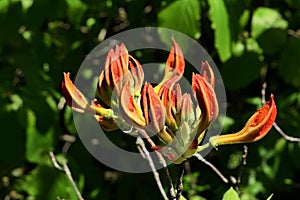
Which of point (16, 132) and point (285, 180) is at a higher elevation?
point (16, 132)

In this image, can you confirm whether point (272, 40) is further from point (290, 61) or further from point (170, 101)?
point (170, 101)

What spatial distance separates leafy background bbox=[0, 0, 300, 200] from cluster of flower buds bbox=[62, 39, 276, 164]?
0.78 metres

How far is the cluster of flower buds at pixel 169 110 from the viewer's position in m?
1.01

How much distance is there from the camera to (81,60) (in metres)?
2.43

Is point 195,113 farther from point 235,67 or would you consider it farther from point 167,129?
point 235,67

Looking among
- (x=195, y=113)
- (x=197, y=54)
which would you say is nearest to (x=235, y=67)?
(x=197, y=54)

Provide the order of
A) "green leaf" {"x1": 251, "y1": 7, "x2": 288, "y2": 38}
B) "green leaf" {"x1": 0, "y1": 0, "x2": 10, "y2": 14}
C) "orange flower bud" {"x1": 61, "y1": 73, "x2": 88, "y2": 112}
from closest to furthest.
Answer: "orange flower bud" {"x1": 61, "y1": 73, "x2": 88, "y2": 112} < "green leaf" {"x1": 0, "y1": 0, "x2": 10, "y2": 14} < "green leaf" {"x1": 251, "y1": 7, "x2": 288, "y2": 38}

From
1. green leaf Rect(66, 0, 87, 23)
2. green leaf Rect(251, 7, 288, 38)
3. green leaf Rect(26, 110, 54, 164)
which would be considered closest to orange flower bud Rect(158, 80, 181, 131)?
green leaf Rect(66, 0, 87, 23)

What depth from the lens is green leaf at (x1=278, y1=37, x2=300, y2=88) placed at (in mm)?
2275

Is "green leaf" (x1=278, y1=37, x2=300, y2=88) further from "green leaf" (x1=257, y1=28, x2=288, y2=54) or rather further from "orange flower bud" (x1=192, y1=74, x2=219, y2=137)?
"orange flower bud" (x1=192, y1=74, x2=219, y2=137)

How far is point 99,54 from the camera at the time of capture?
238 centimetres

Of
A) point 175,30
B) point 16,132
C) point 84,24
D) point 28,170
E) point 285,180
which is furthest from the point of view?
point 28,170

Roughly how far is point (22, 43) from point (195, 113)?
1310 mm

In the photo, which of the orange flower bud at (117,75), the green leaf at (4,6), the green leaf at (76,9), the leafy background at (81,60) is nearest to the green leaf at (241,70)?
the leafy background at (81,60)
